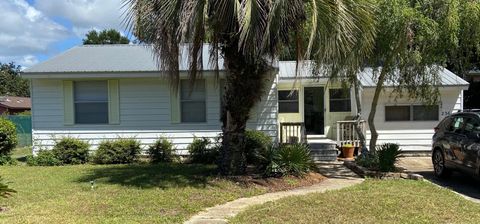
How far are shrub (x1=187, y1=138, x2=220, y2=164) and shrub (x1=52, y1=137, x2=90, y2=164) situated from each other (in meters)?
3.40

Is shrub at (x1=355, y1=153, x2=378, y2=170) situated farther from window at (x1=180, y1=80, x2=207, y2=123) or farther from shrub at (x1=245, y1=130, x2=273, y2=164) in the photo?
window at (x1=180, y1=80, x2=207, y2=123)

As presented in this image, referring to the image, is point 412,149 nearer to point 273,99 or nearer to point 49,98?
point 273,99

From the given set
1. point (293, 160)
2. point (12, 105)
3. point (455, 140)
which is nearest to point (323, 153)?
point (293, 160)

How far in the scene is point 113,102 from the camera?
15.5m

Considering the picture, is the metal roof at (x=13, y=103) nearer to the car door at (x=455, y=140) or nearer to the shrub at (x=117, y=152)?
the shrub at (x=117, y=152)

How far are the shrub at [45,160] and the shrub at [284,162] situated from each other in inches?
275

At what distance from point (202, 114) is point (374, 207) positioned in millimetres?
8369

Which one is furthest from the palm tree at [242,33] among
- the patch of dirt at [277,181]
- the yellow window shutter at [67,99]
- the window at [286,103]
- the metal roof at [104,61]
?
the window at [286,103]

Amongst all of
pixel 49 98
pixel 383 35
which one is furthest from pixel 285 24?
pixel 49 98

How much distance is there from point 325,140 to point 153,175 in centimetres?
760

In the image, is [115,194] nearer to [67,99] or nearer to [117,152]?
[117,152]

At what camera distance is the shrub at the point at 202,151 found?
Answer: 14547mm

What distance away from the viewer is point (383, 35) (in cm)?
1075

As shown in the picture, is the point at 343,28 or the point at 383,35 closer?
the point at 343,28
